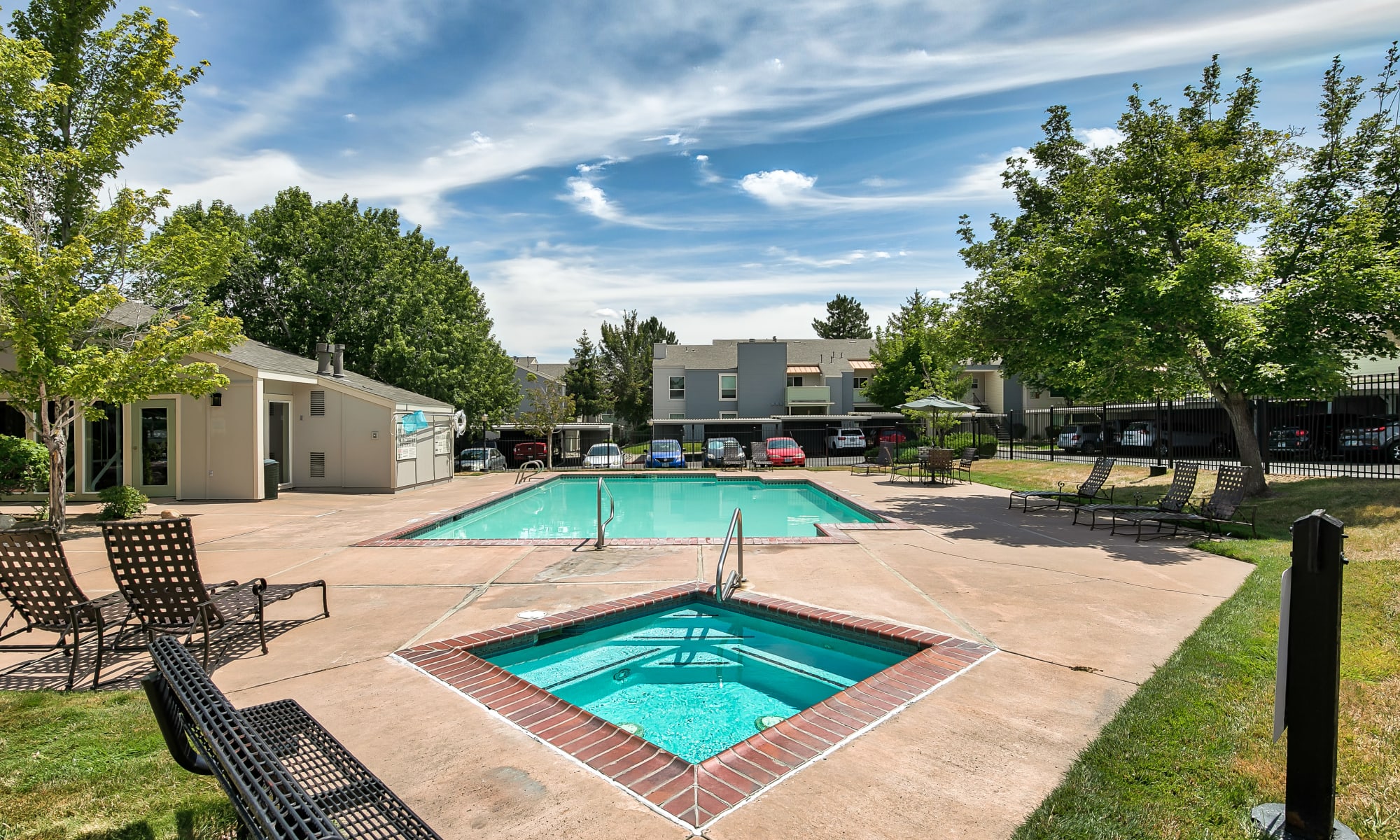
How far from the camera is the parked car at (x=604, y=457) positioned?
27.3 m

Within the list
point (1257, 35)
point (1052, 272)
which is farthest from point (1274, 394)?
point (1257, 35)

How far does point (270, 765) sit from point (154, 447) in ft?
60.4

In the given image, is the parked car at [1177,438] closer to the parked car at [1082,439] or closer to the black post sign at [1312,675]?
the parked car at [1082,439]

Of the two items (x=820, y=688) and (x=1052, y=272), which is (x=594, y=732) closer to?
(x=820, y=688)

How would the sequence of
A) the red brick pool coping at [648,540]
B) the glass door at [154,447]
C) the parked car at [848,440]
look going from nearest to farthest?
the red brick pool coping at [648,540] → the glass door at [154,447] → the parked car at [848,440]

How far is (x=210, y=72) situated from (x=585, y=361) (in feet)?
132

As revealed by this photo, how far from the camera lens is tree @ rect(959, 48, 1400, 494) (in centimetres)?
1049

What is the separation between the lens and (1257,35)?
10945 mm

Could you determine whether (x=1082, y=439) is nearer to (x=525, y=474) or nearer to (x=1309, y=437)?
(x=1309, y=437)

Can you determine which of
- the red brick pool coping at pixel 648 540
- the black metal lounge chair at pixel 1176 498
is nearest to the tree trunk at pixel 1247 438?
the black metal lounge chair at pixel 1176 498

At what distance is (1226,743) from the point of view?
333 centimetres

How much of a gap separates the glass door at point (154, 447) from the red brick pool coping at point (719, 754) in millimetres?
15051

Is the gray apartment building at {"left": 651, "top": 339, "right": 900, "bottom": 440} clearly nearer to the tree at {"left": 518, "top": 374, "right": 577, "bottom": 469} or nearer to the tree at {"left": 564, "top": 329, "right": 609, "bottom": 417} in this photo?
the tree at {"left": 564, "top": 329, "right": 609, "bottom": 417}

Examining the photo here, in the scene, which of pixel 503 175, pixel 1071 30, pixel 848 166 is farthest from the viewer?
pixel 503 175
